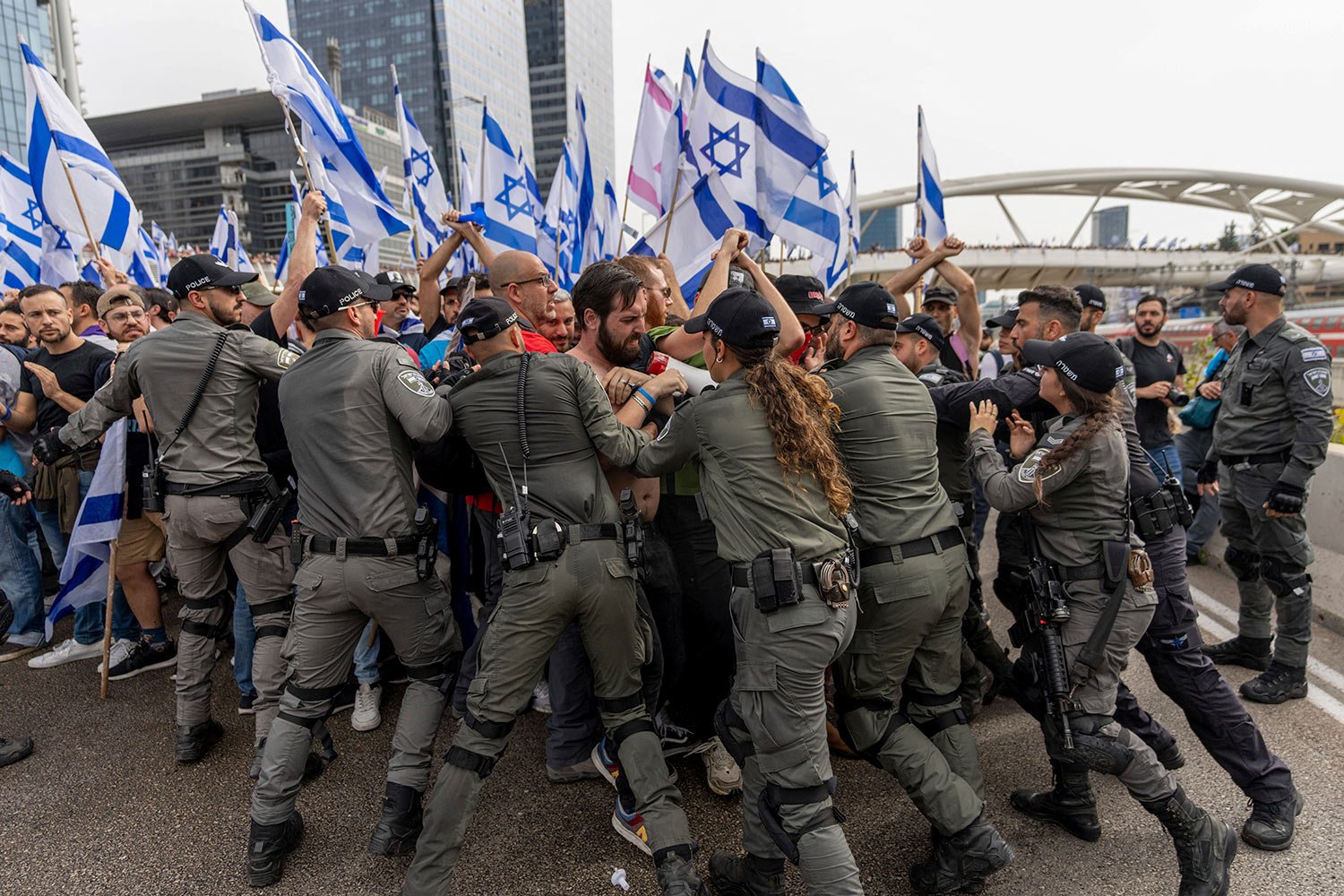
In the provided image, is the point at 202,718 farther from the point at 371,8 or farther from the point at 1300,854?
the point at 371,8

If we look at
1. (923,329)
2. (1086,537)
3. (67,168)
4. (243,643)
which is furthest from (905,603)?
(67,168)

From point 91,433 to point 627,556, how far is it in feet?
10.1

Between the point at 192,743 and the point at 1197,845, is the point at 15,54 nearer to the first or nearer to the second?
the point at 192,743

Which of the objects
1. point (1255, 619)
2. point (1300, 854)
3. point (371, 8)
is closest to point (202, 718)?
point (1300, 854)

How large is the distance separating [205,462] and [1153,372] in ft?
22.8

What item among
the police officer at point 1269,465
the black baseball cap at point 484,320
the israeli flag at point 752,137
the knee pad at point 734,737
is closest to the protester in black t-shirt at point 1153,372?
the police officer at point 1269,465

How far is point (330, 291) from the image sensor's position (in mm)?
3162

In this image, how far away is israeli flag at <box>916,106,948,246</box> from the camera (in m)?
6.80

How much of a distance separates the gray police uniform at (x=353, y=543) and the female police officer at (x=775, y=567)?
1.19m

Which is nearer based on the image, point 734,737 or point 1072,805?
point 734,737

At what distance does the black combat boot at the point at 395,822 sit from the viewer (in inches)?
120

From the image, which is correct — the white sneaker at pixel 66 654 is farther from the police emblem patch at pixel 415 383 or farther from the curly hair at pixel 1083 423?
the curly hair at pixel 1083 423

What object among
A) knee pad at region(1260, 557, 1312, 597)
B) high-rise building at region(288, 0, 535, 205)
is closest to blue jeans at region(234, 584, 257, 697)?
knee pad at region(1260, 557, 1312, 597)

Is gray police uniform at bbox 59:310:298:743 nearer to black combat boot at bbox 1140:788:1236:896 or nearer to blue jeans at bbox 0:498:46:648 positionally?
blue jeans at bbox 0:498:46:648
